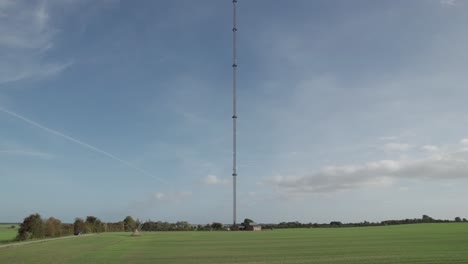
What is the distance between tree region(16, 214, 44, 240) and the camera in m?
69.8

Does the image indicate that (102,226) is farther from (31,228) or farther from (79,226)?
(31,228)

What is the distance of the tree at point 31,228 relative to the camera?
69750 mm

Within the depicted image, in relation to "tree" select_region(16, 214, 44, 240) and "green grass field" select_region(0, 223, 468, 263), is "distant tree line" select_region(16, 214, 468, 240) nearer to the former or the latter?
"tree" select_region(16, 214, 44, 240)

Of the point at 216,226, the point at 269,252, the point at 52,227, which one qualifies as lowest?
the point at 269,252

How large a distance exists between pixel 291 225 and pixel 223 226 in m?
18.7

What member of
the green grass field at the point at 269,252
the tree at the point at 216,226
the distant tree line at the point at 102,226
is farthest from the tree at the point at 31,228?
the tree at the point at 216,226

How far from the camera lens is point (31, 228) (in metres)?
71.8

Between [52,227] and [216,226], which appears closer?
[52,227]

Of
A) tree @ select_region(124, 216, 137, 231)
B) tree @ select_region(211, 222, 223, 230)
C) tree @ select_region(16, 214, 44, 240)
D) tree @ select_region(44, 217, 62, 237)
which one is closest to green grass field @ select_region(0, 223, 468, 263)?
tree @ select_region(16, 214, 44, 240)

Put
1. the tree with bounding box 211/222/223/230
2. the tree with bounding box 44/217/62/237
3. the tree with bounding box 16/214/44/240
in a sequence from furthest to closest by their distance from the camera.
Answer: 1. the tree with bounding box 211/222/223/230
2. the tree with bounding box 44/217/62/237
3. the tree with bounding box 16/214/44/240

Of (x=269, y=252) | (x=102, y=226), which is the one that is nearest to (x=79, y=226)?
(x=102, y=226)

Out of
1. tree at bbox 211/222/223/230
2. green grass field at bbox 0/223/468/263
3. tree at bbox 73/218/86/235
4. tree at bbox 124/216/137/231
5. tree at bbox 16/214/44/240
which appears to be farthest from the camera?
tree at bbox 124/216/137/231

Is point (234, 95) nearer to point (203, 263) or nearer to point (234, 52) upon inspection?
point (234, 52)

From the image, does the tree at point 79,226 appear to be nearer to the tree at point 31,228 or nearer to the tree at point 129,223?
the tree at point 31,228
